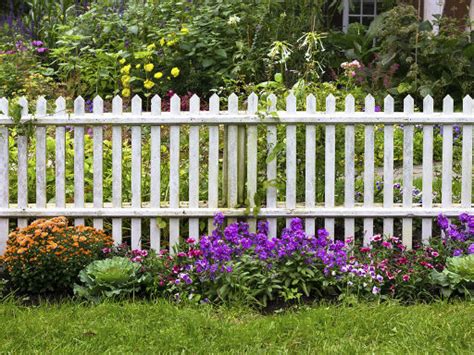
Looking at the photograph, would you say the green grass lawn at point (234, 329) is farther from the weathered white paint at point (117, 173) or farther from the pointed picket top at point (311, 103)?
the pointed picket top at point (311, 103)

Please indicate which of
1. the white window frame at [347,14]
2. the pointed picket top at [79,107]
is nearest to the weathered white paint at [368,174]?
the pointed picket top at [79,107]

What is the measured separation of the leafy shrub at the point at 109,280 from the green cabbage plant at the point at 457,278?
172 cm

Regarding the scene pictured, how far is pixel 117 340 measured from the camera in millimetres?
4164

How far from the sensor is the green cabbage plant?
4.84 m

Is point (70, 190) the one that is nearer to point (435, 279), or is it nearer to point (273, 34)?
point (435, 279)

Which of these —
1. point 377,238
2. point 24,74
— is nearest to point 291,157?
point 377,238

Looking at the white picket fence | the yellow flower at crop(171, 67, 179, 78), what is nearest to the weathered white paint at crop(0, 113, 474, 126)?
the white picket fence

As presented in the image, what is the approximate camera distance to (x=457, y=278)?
15.9ft

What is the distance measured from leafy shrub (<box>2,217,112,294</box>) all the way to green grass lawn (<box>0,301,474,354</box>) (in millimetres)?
351

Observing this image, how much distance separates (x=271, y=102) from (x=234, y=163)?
48 centimetres

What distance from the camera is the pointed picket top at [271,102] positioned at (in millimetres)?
5504

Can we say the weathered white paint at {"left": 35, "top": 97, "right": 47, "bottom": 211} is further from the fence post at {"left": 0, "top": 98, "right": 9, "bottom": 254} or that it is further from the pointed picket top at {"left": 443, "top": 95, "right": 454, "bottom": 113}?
the pointed picket top at {"left": 443, "top": 95, "right": 454, "bottom": 113}

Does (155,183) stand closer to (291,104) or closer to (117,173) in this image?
(117,173)

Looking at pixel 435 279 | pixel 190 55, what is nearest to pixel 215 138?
pixel 435 279
